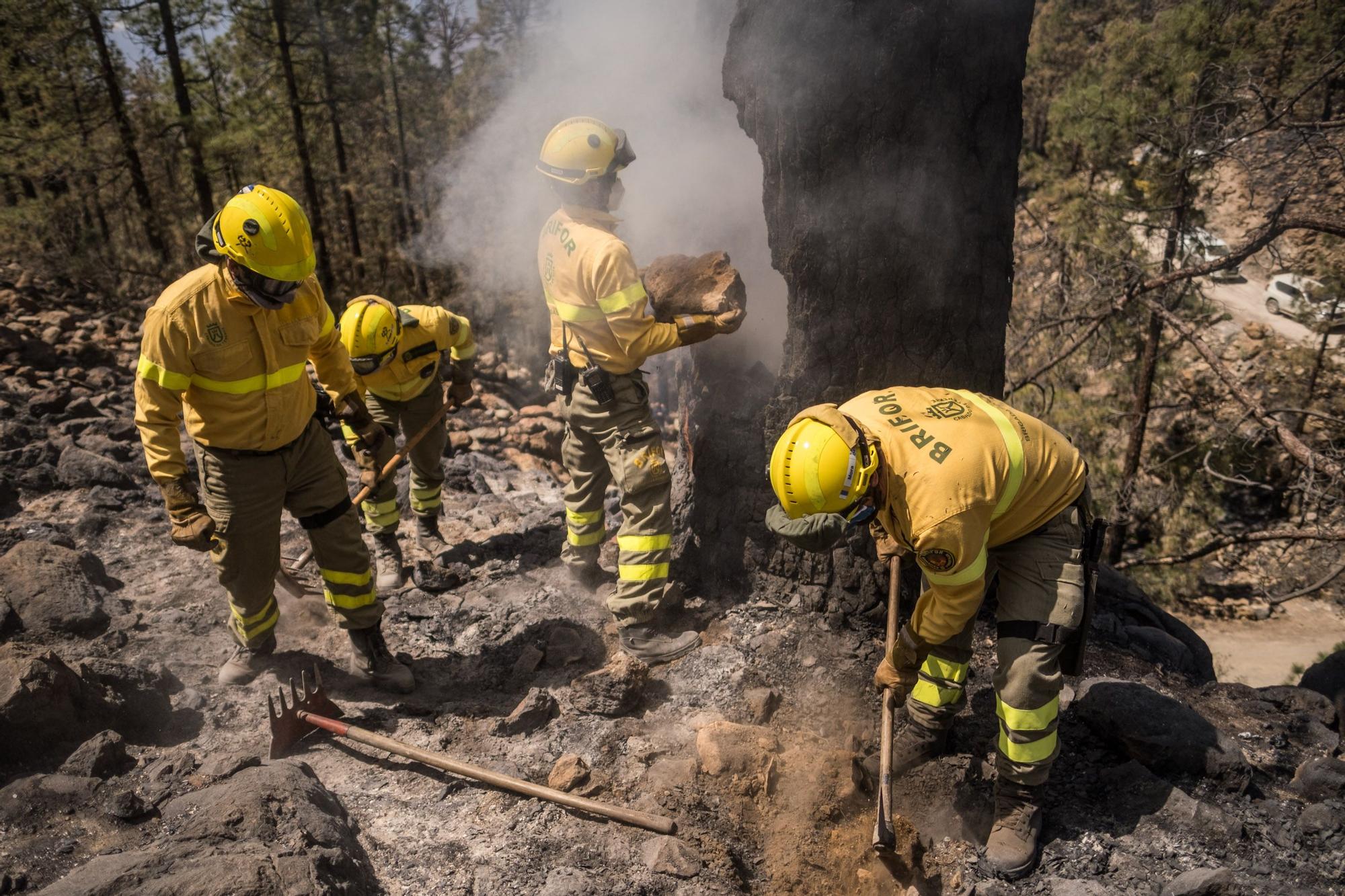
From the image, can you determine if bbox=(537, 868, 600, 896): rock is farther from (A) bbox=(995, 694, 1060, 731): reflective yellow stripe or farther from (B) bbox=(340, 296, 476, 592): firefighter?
(B) bbox=(340, 296, 476, 592): firefighter

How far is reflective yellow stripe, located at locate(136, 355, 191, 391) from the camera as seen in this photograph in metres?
3.12

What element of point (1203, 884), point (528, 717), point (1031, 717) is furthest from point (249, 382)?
point (1203, 884)

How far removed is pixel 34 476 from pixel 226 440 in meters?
3.61

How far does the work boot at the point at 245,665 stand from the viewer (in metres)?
3.91

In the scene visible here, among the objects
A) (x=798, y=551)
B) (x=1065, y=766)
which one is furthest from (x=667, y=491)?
(x=1065, y=766)

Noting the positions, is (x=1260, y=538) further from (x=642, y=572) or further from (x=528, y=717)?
(x=528, y=717)

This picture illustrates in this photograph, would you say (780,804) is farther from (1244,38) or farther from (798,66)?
(1244,38)

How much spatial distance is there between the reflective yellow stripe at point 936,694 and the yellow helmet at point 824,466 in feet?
3.48

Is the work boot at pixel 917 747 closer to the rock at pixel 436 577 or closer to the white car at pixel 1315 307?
the rock at pixel 436 577

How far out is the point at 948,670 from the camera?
320 cm

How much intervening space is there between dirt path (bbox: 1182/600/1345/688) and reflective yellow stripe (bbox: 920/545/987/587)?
27.2 ft

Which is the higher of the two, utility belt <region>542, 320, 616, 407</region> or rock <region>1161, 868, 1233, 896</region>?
utility belt <region>542, 320, 616, 407</region>

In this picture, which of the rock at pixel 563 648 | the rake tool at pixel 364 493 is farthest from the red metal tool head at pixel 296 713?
the rock at pixel 563 648

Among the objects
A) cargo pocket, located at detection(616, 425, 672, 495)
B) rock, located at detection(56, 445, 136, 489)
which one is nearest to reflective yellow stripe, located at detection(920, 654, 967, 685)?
cargo pocket, located at detection(616, 425, 672, 495)
